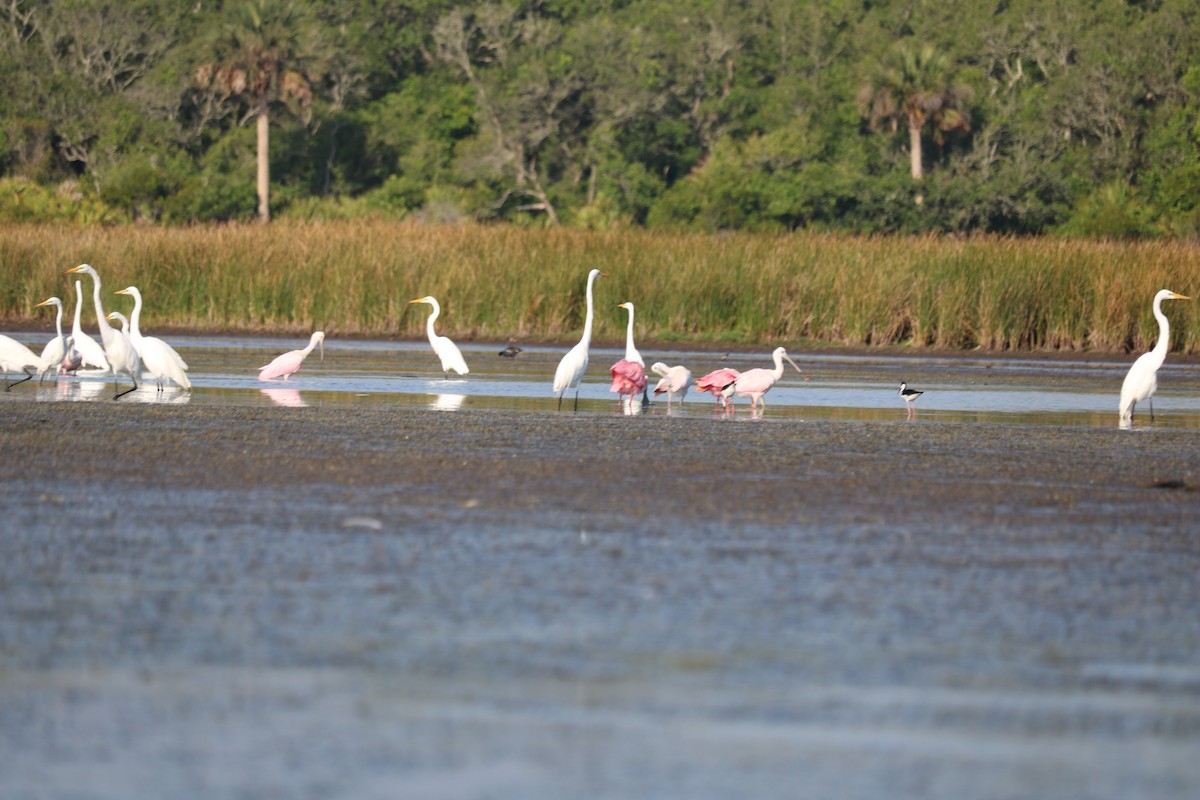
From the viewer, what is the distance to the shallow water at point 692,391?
1523cm

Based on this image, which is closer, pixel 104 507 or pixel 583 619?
pixel 583 619

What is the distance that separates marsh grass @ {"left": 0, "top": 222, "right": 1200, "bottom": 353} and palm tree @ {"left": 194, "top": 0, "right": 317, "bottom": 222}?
25193 mm

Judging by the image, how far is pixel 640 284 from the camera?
27.2 m

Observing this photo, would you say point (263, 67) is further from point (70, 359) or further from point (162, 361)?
point (162, 361)

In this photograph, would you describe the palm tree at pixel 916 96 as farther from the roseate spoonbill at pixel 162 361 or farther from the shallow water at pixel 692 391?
the roseate spoonbill at pixel 162 361

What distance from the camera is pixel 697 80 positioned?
58.6 metres

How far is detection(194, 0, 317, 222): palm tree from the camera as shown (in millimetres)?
54594

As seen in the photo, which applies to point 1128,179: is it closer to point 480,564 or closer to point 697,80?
point 697,80

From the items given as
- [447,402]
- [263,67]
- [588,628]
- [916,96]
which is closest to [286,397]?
[447,402]

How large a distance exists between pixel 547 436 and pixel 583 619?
624cm

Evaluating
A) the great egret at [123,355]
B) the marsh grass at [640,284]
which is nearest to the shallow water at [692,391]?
the great egret at [123,355]

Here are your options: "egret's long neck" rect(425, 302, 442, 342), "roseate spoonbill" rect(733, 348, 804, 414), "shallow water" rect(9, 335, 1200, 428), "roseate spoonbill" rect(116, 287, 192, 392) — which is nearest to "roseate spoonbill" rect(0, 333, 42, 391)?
"shallow water" rect(9, 335, 1200, 428)

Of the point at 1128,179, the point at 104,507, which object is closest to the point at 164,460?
the point at 104,507

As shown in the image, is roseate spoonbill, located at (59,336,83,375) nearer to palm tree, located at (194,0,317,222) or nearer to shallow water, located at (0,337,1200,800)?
shallow water, located at (0,337,1200,800)
